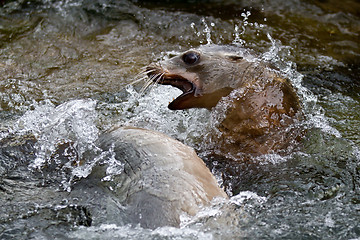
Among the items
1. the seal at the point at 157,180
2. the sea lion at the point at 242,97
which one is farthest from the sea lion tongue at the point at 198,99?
the seal at the point at 157,180

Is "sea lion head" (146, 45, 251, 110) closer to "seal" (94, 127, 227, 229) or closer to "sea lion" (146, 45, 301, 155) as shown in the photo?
"sea lion" (146, 45, 301, 155)

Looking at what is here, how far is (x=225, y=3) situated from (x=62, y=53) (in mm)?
2529

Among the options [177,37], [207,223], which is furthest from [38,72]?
[207,223]

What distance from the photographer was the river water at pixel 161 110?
Answer: 2855 mm

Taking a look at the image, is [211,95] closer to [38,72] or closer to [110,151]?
[110,151]

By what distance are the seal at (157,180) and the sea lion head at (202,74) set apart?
2.28 ft

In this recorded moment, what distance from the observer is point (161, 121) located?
4238 millimetres

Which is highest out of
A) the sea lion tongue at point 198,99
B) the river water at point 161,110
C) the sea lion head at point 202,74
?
the sea lion head at point 202,74

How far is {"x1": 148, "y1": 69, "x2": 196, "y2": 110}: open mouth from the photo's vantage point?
3.86 metres

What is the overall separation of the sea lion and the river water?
0.15m

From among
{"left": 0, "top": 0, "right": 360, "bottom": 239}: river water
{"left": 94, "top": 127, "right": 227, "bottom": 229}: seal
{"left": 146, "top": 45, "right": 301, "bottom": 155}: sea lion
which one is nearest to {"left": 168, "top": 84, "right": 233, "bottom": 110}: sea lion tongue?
{"left": 146, "top": 45, "right": 301, "bottom": 155}: sea lion

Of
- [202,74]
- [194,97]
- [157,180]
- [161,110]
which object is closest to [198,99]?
[194,97]

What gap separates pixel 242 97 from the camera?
12.4 ft

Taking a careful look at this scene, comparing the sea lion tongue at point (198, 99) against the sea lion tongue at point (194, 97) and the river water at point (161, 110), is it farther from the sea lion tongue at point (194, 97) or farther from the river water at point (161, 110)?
the river water at point (161, 110)
